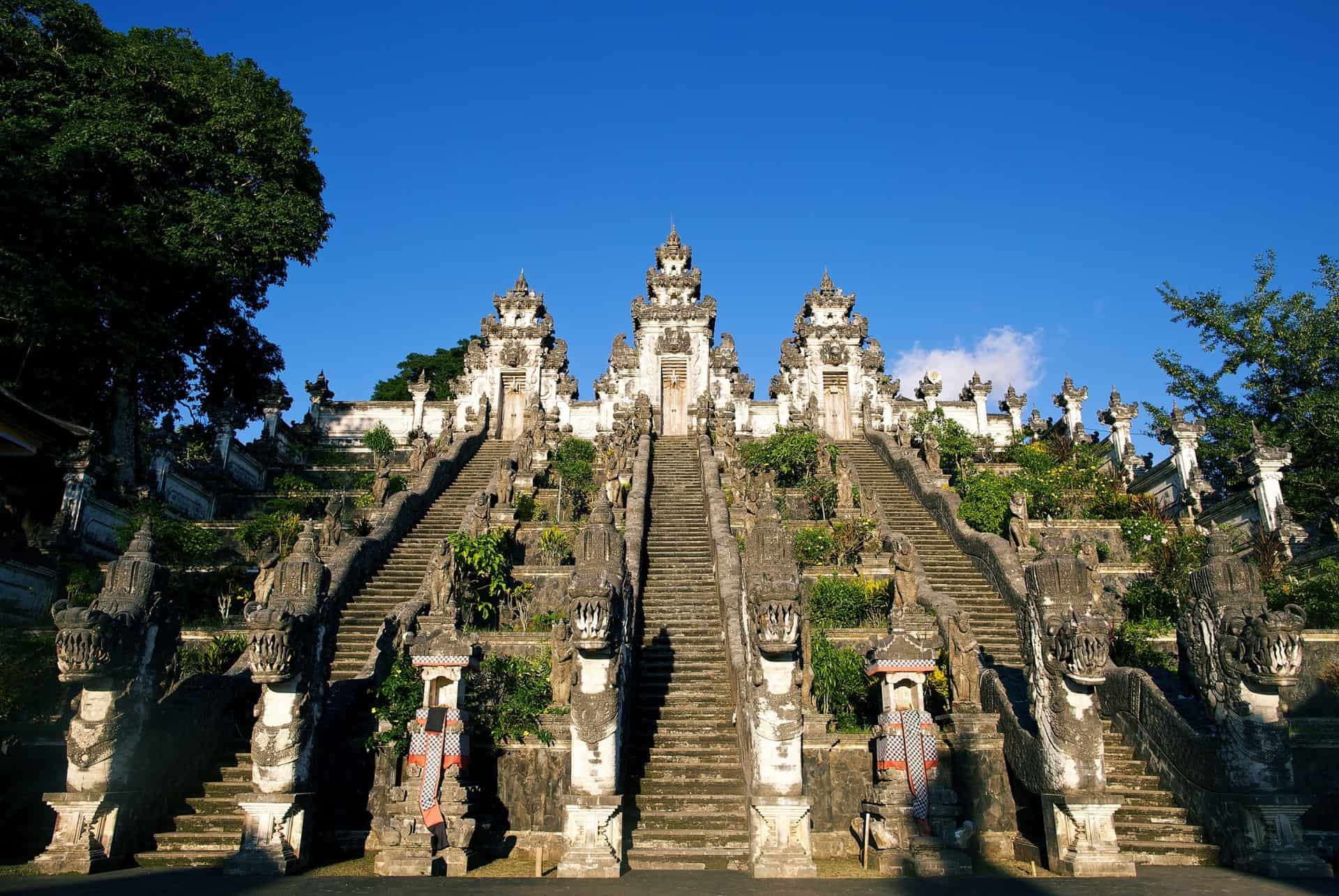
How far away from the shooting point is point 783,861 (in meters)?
8.03

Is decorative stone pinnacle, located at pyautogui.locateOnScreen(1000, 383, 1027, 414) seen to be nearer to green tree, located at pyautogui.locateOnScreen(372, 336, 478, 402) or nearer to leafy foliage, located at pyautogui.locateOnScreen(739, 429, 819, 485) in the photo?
leafy foliage, located at pyautogui.locateOnScreen(739, 429, 819, 485)

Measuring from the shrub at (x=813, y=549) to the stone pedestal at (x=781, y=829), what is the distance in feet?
28.8

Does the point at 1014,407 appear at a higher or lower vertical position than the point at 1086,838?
higher

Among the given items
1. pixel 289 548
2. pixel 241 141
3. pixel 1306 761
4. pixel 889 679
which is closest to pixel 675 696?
pixel 889 679

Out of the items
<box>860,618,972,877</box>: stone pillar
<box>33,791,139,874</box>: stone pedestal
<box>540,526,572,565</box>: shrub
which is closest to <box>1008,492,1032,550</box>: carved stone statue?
<box>860,618,972,877</box>: stone pillar

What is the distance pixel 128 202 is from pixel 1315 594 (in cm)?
2831

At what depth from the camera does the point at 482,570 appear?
15.3 m

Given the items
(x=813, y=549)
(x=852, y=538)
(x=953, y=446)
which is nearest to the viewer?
(x=813, y=549)

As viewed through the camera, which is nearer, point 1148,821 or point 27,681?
point 1148,821

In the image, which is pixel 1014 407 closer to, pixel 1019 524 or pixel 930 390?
pixel 930 390

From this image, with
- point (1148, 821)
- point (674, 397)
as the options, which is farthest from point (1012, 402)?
point (1148, 821)

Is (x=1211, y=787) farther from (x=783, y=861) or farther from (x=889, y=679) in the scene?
(x=783, y=861)

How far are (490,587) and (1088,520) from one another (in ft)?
42.5

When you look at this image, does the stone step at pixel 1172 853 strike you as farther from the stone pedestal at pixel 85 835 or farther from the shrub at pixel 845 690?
the stone pedestal at pixel 85 835
